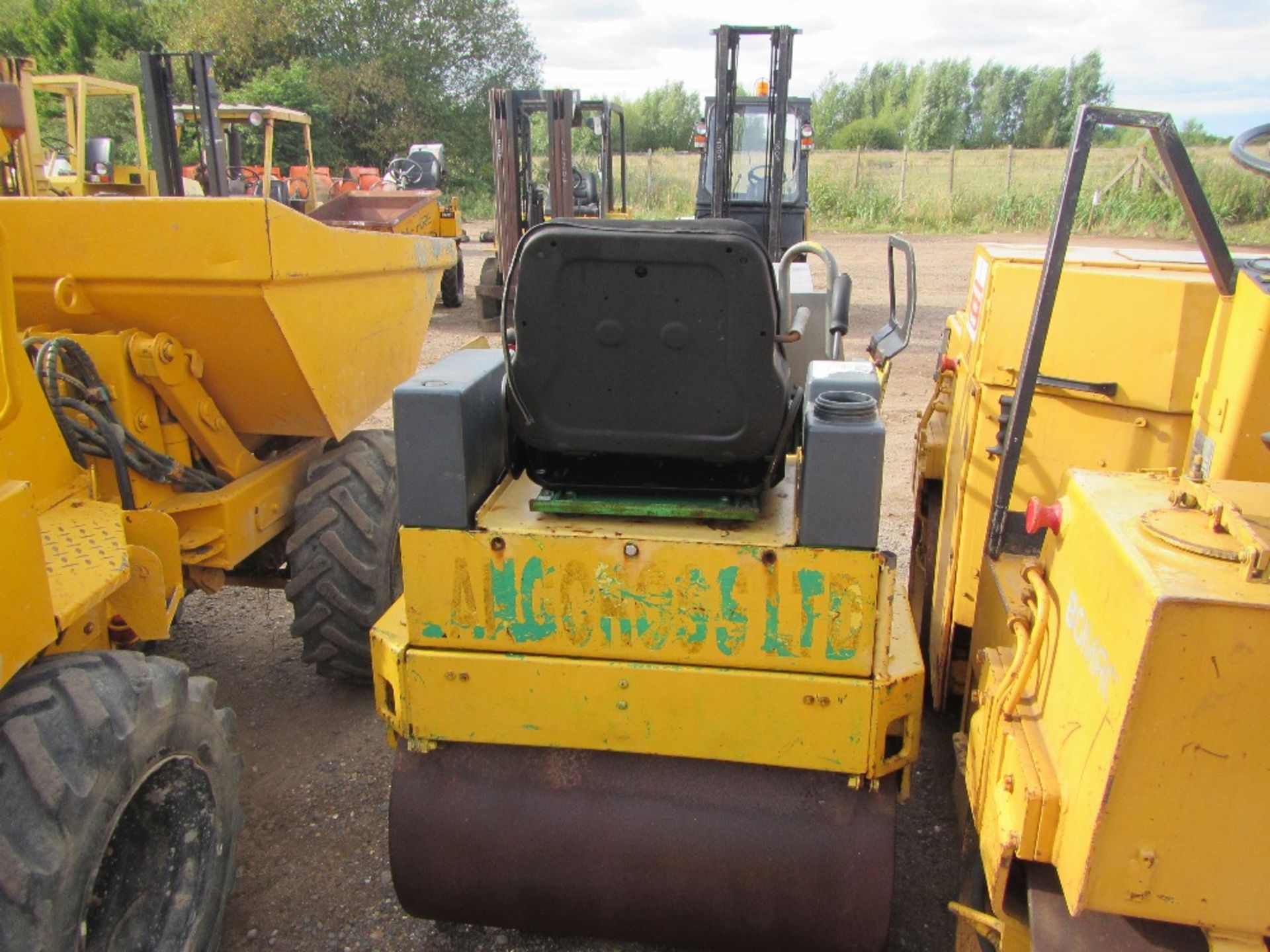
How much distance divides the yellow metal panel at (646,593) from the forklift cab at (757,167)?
8854 mm

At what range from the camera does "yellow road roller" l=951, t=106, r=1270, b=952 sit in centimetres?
151

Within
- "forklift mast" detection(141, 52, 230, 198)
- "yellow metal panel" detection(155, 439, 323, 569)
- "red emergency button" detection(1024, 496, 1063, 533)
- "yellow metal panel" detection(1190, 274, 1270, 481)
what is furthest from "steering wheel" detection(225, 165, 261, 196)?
"yellow metal panel" detection(1190, 274, 1270, 481)

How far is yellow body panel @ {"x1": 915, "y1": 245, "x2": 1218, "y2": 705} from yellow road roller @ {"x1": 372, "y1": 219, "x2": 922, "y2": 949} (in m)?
0.54

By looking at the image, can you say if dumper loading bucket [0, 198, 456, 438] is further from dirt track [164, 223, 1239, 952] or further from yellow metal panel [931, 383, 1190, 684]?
yellow metal panel [931, 383, 1190, 684]

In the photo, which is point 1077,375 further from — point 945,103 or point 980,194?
point 945,103

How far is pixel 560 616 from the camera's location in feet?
7.88

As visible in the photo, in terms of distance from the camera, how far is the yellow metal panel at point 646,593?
90.4 inches

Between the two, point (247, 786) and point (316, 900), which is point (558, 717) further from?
point (247, 786)

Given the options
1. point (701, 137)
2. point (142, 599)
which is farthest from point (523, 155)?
point (142, 599)

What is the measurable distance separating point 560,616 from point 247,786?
5.74 feet

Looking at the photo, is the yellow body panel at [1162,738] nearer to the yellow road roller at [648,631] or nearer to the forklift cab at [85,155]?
the yellow road roller at [648,631]

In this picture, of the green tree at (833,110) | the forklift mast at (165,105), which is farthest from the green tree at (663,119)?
the forklift mast at (165,105)

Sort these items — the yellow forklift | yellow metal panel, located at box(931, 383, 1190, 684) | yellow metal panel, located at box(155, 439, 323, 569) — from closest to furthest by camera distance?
1. yellow metal panel, located at box(931, 383, 1190, 684)
2. yellow metal panel, located at box(155, 439, 323, 569)
3. the yellow forklift

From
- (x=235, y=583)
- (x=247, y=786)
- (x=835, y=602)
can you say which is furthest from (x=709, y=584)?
(x=235, y=583)
